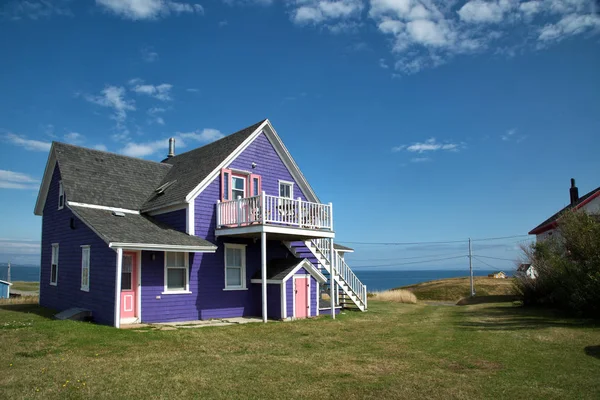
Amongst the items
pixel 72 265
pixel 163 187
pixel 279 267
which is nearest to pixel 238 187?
pixel 163 187

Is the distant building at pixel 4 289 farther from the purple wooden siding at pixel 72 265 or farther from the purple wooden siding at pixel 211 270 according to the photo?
the purple wooden siding at pixel 211 270

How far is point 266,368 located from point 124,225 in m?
9.45

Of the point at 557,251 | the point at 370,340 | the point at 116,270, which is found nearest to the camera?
the point at 370,340

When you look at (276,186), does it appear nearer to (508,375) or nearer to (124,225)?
(124,225)

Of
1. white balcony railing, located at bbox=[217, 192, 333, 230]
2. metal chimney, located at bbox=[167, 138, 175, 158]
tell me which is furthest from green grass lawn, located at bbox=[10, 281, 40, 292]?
white balcony railing, located at bbox=[217, 192, 333, 230]

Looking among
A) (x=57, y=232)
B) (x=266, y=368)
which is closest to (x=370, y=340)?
(x=266, y=368)

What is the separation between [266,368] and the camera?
920cm

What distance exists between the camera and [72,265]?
1841cm

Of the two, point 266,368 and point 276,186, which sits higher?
point 276,186

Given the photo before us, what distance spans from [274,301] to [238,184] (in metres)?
4.96

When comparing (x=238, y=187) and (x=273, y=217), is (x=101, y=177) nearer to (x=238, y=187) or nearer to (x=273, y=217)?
(x=238, y=187)

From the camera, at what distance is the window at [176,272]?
16578 mm

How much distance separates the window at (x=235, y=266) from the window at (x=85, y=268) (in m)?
4.87

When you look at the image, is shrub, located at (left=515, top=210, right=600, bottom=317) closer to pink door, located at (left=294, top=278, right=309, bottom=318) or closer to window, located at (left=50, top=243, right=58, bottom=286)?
pink door, located at (left=294, top=278, right=309, bottom=318)
